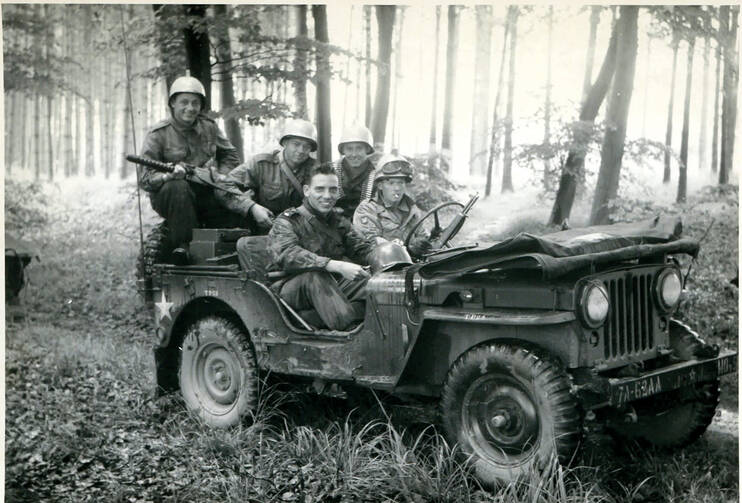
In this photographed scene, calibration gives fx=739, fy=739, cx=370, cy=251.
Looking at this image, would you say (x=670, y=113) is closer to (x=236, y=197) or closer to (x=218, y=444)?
(x=236, y=197)

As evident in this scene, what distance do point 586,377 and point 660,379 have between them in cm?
46

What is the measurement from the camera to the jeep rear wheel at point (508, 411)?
331cm

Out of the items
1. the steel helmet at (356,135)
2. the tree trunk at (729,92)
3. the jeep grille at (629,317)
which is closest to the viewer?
the jeep grille at (629,317)

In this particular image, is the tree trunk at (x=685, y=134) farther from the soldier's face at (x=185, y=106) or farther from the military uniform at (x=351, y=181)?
the soldier's face at (x=185, y=106)

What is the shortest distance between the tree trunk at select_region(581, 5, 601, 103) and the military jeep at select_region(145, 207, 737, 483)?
87.6 inches

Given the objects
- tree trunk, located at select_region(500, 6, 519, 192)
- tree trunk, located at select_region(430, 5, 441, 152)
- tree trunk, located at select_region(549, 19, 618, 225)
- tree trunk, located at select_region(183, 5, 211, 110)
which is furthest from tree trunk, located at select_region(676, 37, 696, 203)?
tree trunk, located at select_region(183, 5, 211, 110)

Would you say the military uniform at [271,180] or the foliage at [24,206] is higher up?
the military uniform at [271,180]

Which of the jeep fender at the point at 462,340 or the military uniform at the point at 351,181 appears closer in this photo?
the jeep fender at the point at 462,340

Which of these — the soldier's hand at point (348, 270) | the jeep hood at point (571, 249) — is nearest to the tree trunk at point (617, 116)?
the jeep hood at point (571, 249)

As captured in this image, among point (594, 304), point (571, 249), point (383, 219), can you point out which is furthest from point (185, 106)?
point (594, 304)

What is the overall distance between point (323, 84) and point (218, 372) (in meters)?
3.66

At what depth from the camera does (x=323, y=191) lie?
4.70 meters

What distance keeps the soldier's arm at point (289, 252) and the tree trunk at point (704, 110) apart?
3.20 metres

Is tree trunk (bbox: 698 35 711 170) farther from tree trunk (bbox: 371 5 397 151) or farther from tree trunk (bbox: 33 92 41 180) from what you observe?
tree trunk (bbox: 33 92 41 180)
